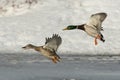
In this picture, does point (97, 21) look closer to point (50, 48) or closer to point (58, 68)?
point (50, 48)

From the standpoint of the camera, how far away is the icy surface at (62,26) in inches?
482

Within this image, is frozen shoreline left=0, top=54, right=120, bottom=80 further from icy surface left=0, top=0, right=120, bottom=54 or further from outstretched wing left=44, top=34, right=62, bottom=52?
outstretched wing left=44, top=34, right=62, bottom=52

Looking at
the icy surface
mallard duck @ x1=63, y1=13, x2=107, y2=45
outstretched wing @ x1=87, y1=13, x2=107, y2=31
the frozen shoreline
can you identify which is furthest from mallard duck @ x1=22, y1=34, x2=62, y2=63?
the icy surface

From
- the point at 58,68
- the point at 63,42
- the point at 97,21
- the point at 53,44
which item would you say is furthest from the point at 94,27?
the point at 63,42

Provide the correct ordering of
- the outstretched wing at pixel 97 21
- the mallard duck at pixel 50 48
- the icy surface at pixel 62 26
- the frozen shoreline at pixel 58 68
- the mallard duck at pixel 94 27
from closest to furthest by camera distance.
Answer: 1. the mallard duck at pixel 50 48
2. the mallard duck at pixel 94 27
3. the outstretched wing at pixel 97 21
4. the frozen shoreline at pixel 58 68
5. the icy surface at pixel 62 26

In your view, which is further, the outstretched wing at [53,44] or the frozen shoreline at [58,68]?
the frozen shoreline at [58,68]

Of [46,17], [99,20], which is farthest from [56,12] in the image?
[99,20]

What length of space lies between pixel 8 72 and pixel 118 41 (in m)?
4.51

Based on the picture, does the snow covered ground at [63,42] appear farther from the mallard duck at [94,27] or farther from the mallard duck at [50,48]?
the mallard duck at [50,48]

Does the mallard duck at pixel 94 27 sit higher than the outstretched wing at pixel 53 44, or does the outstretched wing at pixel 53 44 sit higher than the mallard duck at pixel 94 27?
the mallard duck at pixel 94 27

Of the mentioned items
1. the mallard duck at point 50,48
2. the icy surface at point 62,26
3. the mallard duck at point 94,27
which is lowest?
the icy surface at point 62,26

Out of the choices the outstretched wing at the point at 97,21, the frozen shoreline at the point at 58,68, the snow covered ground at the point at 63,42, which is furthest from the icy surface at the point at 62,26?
the outstretched wing at the point at 97,21

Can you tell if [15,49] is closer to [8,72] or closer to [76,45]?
[76,45]

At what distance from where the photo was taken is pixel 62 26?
1434 cm
